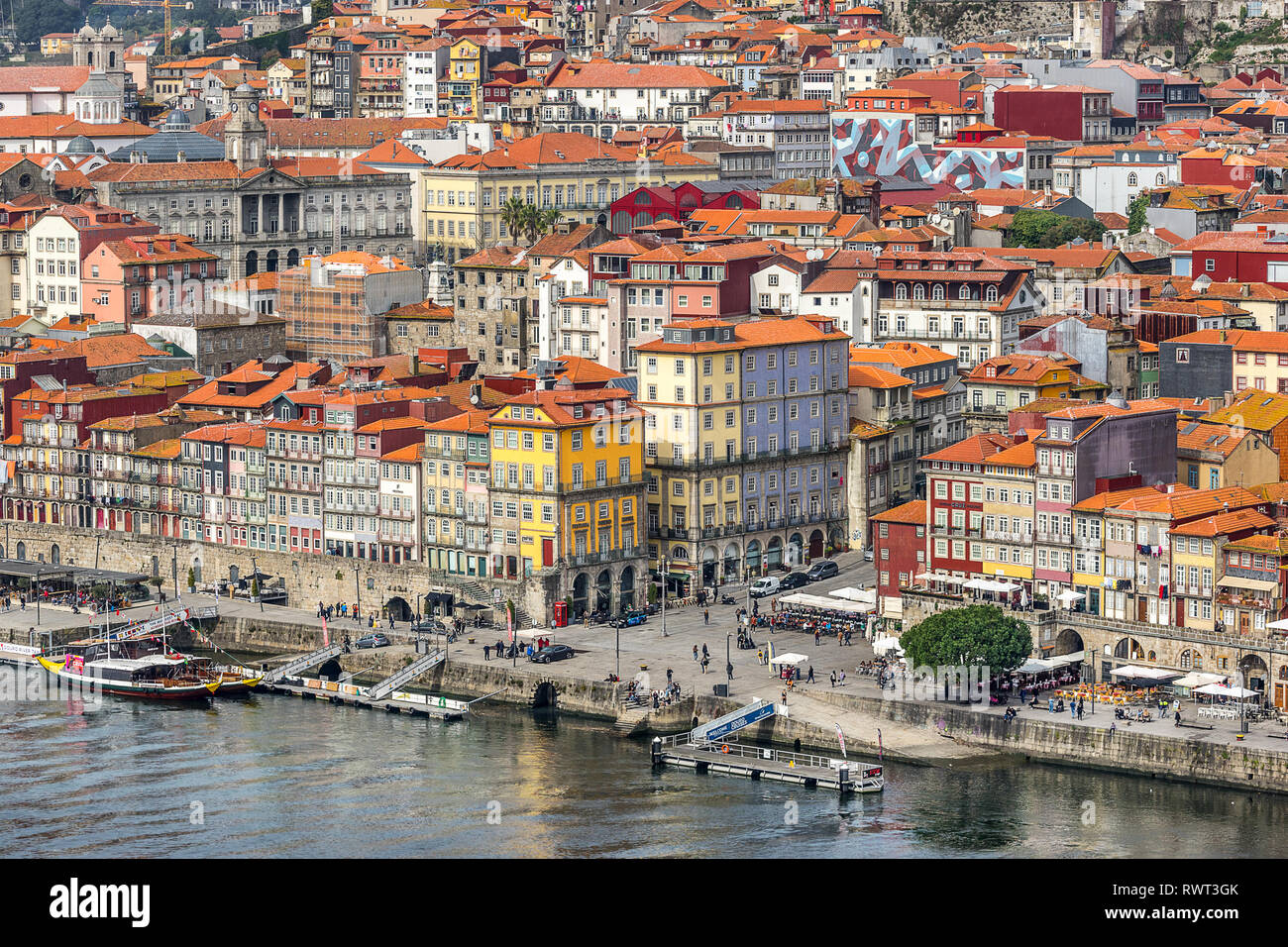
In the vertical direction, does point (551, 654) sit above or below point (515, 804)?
above

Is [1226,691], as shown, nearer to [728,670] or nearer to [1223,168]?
[728,670]

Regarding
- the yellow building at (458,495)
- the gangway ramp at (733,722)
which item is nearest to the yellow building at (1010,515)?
the gangway ramp at (733,722)

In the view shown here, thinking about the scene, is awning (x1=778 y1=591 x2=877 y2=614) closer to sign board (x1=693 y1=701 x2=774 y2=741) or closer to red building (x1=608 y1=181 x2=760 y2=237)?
sign board (x1=693 y1=701 x2=774 y2=741)

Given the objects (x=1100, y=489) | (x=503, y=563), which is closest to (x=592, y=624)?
(x=503, y=563)

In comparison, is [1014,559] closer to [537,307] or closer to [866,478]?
[866,478]

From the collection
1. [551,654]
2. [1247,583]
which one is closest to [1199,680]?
[1247,583]

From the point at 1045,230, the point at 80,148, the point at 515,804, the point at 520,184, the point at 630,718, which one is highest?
the point at 80,148

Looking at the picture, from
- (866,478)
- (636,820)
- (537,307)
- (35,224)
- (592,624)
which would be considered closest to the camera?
(636,820)
